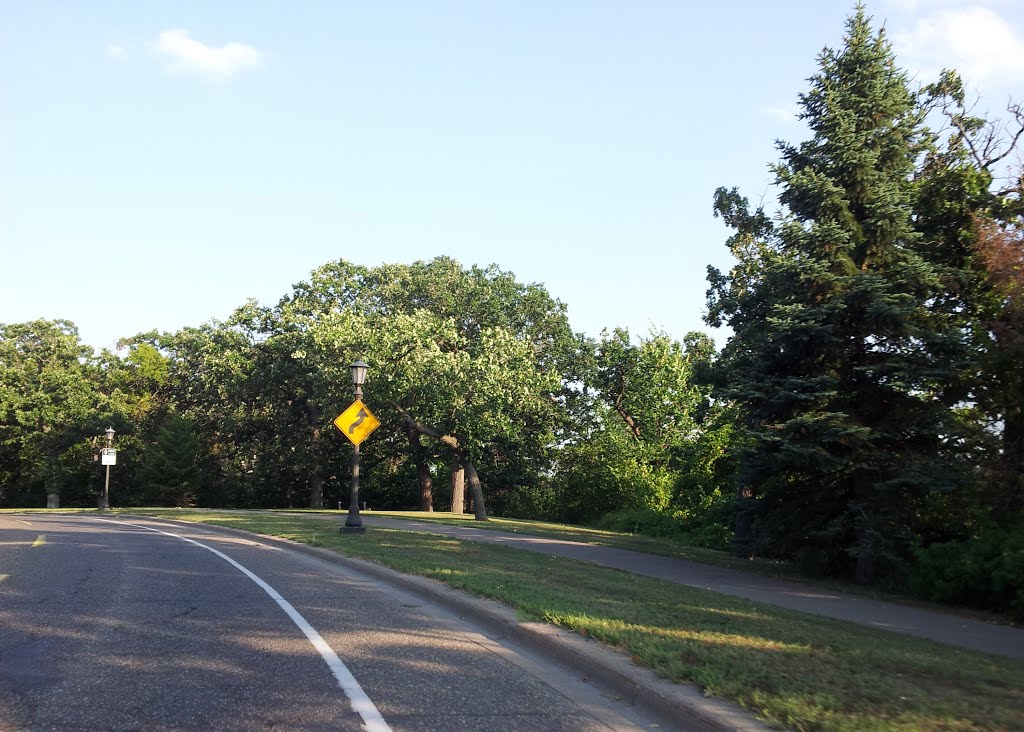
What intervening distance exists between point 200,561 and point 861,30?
1560 centimetres

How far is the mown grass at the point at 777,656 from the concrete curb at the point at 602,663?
5.1 inches

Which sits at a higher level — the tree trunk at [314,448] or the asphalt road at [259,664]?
the tree trunk at [314,448]

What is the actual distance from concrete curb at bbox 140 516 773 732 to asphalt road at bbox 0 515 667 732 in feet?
0.50

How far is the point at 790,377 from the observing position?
45.4 feet

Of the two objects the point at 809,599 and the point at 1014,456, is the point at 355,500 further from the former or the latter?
the point at 1014,456

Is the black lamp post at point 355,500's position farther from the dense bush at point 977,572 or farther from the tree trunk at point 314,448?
the tree trunk at point 314,448

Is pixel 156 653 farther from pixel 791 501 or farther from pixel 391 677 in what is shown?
pixel 791 501

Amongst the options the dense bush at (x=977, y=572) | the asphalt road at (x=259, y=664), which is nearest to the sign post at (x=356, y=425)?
the asphalt road at (x=259, y=664)

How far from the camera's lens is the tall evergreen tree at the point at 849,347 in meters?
13.2

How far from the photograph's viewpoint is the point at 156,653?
7.06 m

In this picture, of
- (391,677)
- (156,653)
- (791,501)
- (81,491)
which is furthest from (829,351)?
(81,491)

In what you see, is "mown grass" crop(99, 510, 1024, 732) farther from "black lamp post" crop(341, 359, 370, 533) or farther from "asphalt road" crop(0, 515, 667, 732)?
"black lamp post" crop(341, 359, 370, 533)

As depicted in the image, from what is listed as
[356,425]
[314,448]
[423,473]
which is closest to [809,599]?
[356,425]

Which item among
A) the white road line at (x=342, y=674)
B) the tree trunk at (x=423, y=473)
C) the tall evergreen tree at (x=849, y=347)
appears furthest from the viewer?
the tree trunk at (x=423, y=473)
